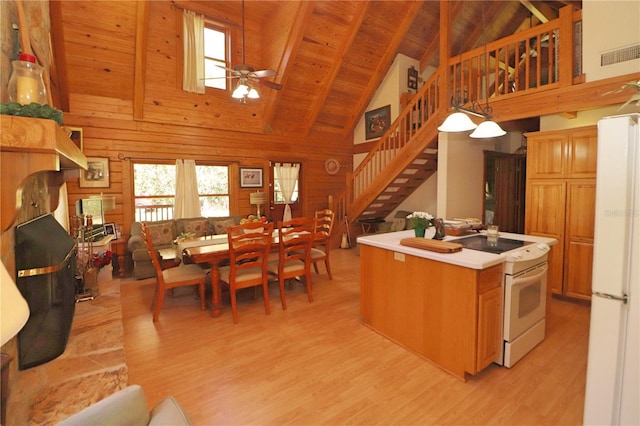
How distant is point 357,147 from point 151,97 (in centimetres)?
459

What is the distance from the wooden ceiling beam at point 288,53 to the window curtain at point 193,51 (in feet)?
4.26

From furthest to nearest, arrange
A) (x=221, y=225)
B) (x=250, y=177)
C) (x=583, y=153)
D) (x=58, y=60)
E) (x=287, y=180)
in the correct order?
(x=287, y=180) < (x=250, y=177) < (x=221, y=225) < (x=58, y=60) < (x=583, y=153)

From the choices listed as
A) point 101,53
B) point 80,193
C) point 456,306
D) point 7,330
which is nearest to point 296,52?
point 101,53

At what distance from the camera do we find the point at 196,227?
17.7 ft

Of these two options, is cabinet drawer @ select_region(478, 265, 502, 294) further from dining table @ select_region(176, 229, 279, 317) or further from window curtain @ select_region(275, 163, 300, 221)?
window curtain @ select_region(275, 163, 300, 221)

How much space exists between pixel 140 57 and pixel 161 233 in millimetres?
2680

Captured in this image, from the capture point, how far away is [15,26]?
1.76 metres

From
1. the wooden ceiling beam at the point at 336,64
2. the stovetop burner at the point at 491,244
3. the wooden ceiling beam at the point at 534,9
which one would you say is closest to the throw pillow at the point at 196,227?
the wooden ceiling beam at the point at 336,64

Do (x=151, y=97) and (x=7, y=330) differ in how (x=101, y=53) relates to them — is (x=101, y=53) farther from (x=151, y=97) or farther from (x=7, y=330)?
(x=7, y=330)

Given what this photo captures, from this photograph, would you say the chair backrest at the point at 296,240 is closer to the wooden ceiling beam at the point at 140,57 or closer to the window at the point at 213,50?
the wooden ceiling beam at the point at 140,57

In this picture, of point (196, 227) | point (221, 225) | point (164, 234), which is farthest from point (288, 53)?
point (164, 234)

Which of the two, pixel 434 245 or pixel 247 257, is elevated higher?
pixel 434 245

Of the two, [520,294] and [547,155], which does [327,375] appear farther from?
[547,155]

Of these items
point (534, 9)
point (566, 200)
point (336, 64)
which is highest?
point (534, 9)
